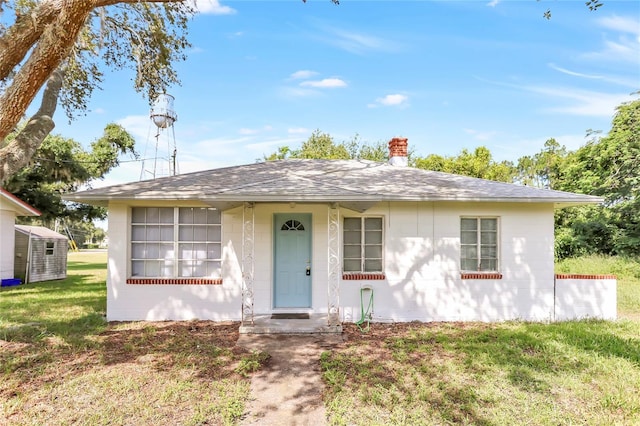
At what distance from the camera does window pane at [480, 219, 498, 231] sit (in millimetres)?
8219

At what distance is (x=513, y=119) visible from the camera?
58.8 feet

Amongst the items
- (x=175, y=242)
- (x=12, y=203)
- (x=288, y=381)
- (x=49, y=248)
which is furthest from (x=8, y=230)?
(x=288, y=381)


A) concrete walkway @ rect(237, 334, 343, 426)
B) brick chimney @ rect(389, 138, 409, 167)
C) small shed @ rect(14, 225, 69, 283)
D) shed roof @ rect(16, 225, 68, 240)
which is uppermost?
brick chimney @ rect(389, 138, 409, 167)

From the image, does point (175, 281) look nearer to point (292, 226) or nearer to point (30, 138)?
point (292, 226)

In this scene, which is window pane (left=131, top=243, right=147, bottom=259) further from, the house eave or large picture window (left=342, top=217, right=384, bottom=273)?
large picture window (left=342, top=217, right=384, bottom=273)

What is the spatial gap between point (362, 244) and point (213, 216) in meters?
3.52

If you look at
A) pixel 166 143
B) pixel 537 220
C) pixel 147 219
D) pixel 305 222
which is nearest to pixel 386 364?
pixel 305 222

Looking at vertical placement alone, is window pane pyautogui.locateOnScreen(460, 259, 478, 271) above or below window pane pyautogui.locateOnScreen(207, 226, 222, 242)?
below

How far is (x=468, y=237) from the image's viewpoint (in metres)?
8.20

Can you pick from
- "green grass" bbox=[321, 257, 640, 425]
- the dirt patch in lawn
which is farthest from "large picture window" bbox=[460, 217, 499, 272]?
the dirt patch in lawn

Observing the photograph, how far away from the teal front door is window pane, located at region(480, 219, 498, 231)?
409 centimetres

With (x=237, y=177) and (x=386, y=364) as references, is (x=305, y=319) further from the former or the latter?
(x=237, y=177)

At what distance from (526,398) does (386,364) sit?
1846mm

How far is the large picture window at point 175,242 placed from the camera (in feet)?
26.3
